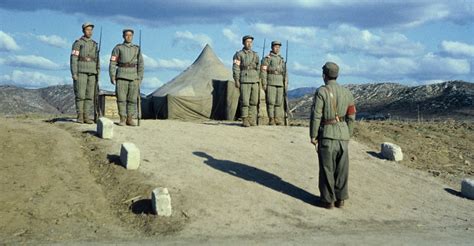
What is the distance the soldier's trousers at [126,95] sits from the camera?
13617mm

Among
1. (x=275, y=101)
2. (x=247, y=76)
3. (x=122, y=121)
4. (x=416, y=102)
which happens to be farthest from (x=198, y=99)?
(x=416, y=102)

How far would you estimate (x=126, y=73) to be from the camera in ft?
44.4

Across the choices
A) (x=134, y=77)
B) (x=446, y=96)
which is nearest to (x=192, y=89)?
(x=134, y=77)

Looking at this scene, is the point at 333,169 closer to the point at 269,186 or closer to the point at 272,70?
the point at 269,186

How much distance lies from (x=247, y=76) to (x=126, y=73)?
3.27 m

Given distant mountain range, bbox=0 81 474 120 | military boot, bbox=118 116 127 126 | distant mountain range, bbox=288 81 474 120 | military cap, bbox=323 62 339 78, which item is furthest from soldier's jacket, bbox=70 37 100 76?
distant mountain range, bbox=0 81 474 120

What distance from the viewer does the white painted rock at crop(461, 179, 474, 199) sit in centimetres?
1117

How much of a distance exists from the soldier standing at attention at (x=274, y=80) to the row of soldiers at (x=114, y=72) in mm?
3610

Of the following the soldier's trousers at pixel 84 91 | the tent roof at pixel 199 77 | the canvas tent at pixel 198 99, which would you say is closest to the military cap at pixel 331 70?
the soldier's trousers at pixel 84 91

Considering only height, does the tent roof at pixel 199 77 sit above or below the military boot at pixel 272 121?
above

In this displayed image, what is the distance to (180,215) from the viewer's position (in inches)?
341

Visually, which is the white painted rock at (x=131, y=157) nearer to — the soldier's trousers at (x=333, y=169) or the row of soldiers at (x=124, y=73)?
the soldier's trousers at (x=333, y=169)

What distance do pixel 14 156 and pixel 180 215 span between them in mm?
3724

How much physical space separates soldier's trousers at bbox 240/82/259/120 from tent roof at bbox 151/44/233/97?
6.53 m
